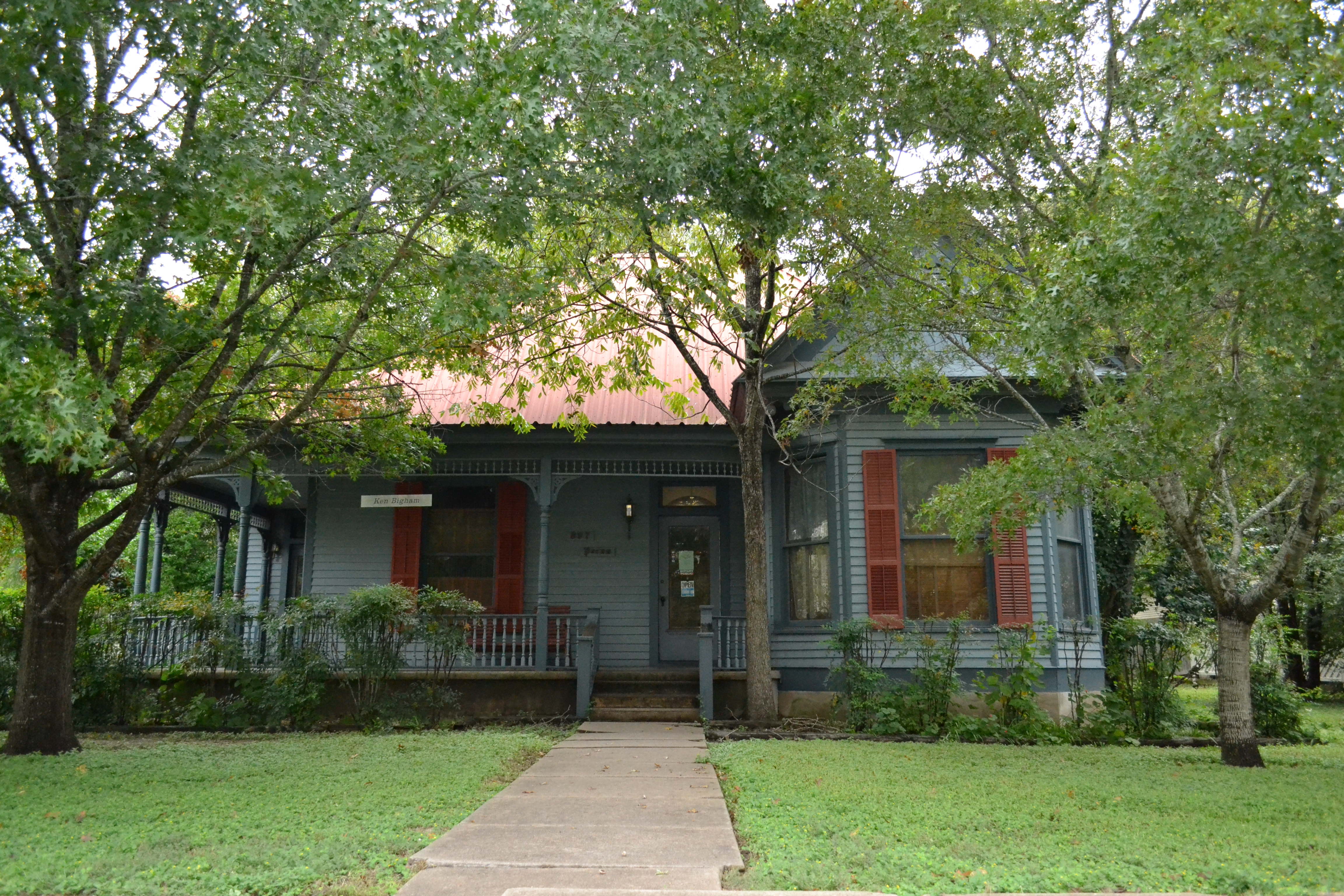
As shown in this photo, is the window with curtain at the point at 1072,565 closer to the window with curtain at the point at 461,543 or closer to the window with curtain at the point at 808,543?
the window with curtain at the point at 808,543

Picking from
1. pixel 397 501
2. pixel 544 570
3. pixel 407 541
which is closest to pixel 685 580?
pixel 544 570

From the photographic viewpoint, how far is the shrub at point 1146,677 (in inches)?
415

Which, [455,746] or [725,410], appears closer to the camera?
[455,746]

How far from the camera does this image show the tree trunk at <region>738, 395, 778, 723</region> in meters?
10.6

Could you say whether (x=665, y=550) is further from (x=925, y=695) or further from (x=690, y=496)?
(x=925, y=695)

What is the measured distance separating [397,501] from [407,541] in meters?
1.27

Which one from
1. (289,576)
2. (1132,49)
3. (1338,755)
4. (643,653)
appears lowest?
(1338,755)

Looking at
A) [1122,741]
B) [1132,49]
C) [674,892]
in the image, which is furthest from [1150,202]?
[1122,741]

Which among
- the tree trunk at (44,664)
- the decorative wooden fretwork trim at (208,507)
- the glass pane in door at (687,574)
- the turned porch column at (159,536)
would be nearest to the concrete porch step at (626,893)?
the tree trunk at (44,664)

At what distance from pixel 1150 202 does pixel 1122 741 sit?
21.8 ft

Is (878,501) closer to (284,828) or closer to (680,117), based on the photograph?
(680,117)

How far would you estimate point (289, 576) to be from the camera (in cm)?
1659

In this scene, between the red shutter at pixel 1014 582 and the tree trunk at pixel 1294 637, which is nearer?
the red shutter at pixel 1014 582

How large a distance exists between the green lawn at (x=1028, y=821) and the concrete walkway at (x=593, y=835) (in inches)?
9.7
